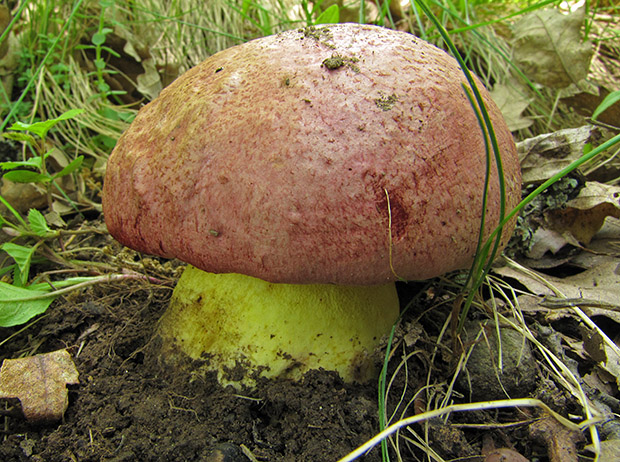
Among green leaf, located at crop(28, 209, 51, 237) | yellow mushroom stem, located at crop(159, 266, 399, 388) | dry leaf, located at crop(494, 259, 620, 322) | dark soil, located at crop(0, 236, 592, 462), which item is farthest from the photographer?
green leaf, located at crop(28, 209, 51, 237)

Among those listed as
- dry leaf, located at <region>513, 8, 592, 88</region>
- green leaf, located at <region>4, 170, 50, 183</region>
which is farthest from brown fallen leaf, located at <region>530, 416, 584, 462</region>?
dry leaf, located at <region>513, 8, 592, 88</region>

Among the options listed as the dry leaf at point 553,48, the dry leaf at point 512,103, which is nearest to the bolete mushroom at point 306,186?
the dry leaf at point 512,103

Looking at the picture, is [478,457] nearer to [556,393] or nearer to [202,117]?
[556,393]

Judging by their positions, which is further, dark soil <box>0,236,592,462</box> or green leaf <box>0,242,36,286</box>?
green leaf <box>0,242,36,286</box>

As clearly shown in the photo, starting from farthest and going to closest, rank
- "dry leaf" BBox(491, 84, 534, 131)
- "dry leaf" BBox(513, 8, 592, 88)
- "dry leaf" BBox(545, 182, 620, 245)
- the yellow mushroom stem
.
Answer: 1. "dry leaf" BBox(513, 8, 592, 88)
2. "dry leaf" BBox(491, 84, 534, 131)
3. "dry leaf" BBox(545, 182, 620, 245)
4. the yellow mushroom stem

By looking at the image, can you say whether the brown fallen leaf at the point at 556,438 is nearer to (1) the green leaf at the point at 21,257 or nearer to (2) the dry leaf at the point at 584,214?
(2) the dry leaf at the point at 584,214

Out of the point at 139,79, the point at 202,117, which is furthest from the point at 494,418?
the point at 139,79

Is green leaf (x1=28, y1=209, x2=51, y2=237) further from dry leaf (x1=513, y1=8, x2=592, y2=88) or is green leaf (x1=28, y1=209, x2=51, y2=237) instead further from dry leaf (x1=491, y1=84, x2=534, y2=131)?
dry leaf (x1=513, y1=8, x2=592, y2=88)
